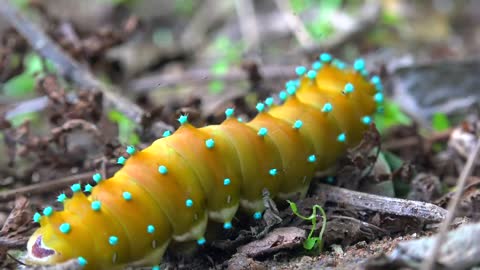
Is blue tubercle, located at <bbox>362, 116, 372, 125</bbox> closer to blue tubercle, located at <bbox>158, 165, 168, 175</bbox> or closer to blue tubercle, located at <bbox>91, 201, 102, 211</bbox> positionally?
blue tubercle, located at <bbox>158, 165, 168, 175</bbox>

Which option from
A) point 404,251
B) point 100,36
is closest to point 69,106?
point 100,36

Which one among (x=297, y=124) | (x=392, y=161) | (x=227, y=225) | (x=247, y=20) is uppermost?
(x=247, y=20)

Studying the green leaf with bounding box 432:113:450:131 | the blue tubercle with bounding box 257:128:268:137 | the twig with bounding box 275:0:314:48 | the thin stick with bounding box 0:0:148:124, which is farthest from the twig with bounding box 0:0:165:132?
the green leaf with bounding box 432:113:450:131

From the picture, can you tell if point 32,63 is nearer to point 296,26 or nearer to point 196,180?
point 296,26

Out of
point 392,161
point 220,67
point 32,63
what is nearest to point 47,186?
point 392,161

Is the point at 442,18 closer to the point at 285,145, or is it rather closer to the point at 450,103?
the point at 450,103

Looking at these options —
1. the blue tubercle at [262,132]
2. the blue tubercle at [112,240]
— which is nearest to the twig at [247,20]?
the blue tubercle at [262,132]
